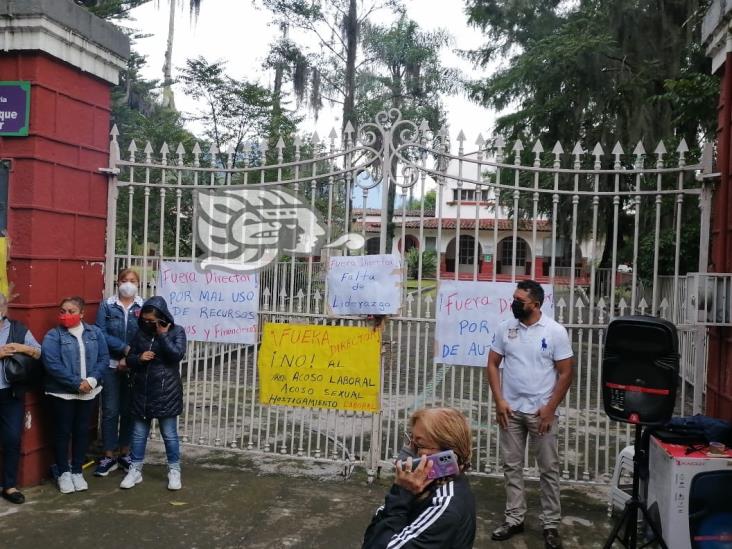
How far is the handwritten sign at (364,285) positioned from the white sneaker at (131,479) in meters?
1.95

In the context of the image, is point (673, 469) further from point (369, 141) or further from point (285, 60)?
point (285, 60)

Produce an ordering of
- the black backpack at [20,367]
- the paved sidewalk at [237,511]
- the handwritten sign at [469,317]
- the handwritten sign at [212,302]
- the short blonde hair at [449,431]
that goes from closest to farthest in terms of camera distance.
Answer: the short blonde hair at [449,431] < the paved sidewalk at [237,511] < the black backpack at [20,367] < the handwritten sign at [469,317] < the handwritten sign at [212,302]

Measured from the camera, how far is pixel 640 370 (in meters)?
3.56

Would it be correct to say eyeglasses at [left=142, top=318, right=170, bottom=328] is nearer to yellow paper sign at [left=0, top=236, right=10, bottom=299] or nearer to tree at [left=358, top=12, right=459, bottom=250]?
yellow paper sign at [left=0, top=236, right=10, bottom=299]

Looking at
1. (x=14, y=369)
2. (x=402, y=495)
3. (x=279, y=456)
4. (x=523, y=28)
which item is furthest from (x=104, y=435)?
(x=523, y=28)

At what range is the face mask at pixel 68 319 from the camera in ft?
14.5

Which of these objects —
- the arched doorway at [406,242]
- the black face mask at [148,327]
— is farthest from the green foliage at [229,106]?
the black face mask at [148,327]

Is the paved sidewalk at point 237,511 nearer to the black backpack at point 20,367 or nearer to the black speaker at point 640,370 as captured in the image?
the black backpack at point 20,367

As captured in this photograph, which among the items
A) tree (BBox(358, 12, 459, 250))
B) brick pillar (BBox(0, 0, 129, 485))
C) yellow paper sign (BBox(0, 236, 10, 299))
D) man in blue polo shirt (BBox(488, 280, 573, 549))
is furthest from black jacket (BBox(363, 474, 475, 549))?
tree (BBox(358, 12, 459, 250))

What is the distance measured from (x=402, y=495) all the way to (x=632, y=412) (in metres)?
2.00

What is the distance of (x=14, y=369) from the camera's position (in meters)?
4.18

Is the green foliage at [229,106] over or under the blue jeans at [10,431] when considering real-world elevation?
over

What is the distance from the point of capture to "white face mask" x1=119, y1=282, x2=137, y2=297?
4.94 meters

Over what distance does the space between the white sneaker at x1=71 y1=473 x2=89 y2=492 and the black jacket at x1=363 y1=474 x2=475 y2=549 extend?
3.33 metres
